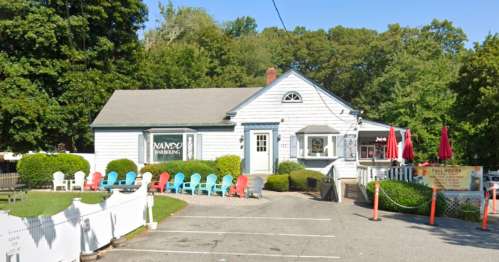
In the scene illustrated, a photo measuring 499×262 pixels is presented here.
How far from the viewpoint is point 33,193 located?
19391 millimetres

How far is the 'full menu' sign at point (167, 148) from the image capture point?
22.9m

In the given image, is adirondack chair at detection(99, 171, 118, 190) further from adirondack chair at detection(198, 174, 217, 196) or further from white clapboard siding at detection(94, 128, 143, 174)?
adirondack chair at detection(198, 174, 217, 196)

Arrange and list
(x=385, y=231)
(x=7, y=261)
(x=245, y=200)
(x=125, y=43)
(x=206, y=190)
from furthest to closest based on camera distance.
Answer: (x=125, y=43)
(x=206, y=190)
(x=245, y=200)
(x=385, y=231)
(x=7, y=261)

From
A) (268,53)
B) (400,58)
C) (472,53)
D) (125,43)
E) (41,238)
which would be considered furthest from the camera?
(268,53)

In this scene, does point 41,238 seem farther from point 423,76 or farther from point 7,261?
point 423,76

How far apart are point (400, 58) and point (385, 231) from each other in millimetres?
30118

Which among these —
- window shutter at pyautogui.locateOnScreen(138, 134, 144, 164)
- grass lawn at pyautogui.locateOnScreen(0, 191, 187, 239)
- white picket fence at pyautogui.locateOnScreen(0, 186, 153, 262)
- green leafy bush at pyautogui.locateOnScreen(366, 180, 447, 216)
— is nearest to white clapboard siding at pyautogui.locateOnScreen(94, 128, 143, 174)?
window shutter at pyautogui.locateOnScreen(138, 134, 144, 164)

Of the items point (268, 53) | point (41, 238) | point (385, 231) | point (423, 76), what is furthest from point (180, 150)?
point (268, 53)

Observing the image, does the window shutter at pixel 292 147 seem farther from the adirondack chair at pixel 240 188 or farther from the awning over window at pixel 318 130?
the adirondack chair at pixel 240 188

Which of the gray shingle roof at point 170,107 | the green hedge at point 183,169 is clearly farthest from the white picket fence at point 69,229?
the gray shingle roof at point 170,107

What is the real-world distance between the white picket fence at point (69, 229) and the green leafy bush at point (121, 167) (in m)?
10.3

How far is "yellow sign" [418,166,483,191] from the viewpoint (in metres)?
16.4

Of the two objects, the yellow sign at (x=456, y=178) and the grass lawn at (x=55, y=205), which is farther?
the yellow sign at (x=456, y=178)

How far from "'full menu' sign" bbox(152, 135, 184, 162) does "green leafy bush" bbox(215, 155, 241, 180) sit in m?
2.50
